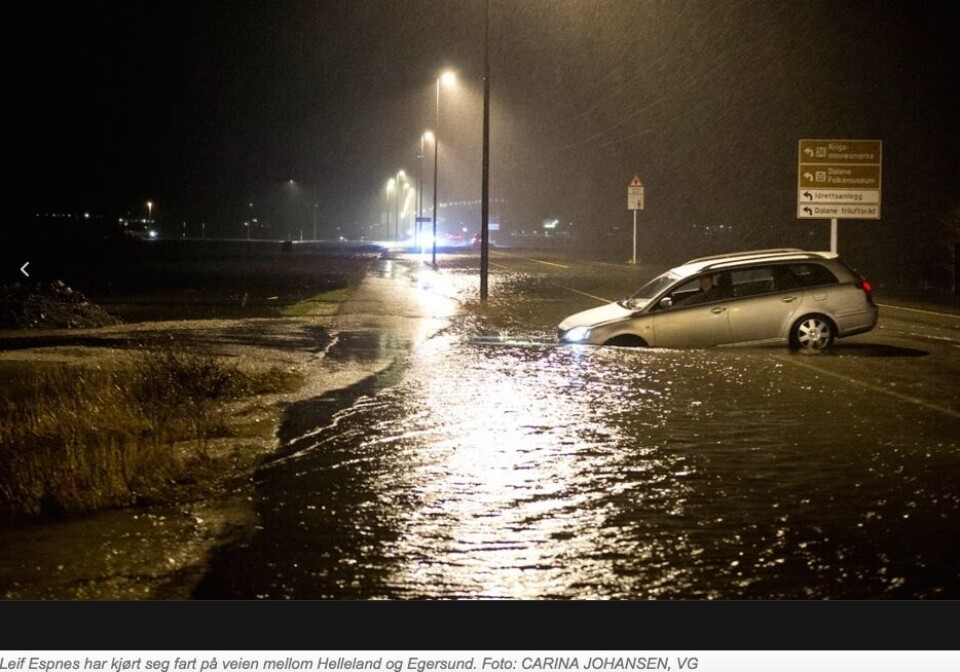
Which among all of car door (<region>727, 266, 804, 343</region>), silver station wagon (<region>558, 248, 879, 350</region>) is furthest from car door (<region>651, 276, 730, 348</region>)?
car door (<region>727, 266, 804, 343</region>)

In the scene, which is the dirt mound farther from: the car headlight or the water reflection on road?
the water reflection on road

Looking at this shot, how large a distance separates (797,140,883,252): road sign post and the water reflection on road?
19092mm

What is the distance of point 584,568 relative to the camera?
680 centimetres

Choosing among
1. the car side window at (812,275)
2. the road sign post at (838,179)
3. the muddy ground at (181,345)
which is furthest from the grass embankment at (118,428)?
the road sign post at (838,179)

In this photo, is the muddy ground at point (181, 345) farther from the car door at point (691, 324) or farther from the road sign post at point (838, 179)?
the road sign post at point (838, 179)

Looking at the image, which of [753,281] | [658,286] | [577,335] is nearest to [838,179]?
[753,281]

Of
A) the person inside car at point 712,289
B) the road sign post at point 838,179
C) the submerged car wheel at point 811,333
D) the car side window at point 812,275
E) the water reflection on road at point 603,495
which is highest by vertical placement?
the road sign post at point 838,179

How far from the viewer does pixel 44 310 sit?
2194cm

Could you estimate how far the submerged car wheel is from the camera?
58.0 ft

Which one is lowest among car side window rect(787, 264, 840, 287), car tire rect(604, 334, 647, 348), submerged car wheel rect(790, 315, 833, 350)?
car tire rect(604, 334, 647, 348)

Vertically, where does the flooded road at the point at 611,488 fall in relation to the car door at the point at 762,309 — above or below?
below

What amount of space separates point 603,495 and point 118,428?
4.43 metres

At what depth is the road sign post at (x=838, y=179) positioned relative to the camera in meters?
32.1

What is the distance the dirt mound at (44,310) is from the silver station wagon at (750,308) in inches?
394
